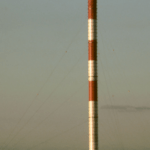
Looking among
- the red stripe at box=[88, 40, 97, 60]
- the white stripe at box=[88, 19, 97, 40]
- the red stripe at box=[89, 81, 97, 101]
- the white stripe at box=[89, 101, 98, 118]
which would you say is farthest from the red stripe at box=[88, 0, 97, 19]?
the white stripe at box=[89, 101, 98, 118]

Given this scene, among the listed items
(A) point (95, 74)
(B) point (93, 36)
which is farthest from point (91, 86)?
(B) point (93, 36)

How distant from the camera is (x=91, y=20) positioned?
5588cm

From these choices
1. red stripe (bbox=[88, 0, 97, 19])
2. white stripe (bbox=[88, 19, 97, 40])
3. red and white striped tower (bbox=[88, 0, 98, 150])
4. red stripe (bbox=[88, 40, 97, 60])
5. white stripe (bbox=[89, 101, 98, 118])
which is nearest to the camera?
red and white striped tower (bbox=[88, 0, 98, 150])

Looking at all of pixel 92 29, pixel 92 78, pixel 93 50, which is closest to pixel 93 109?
pixel 92 78

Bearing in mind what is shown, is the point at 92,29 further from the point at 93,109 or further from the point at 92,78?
the point at 93,109

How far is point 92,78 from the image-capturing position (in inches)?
2179

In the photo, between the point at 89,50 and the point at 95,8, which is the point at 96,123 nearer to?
the point at 89,50

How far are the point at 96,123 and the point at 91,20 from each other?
14.2 m

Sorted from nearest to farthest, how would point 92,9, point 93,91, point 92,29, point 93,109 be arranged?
point 93,109 < point 93,91 < point 92,29 < point 92,9

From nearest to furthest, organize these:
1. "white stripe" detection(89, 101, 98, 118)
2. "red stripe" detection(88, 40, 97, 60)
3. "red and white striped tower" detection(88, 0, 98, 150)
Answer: "red and white striped tower" detection(88, 0, 98, 150)
"white stripe" detection(89, 101, 98, 118)
"red stripe" detection(88, 40, 97, 60)

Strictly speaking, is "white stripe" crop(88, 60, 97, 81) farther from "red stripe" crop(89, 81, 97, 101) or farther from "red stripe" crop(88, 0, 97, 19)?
"red stripe" crop(88, 0, 97, 19)

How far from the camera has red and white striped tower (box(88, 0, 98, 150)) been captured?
54.6 m

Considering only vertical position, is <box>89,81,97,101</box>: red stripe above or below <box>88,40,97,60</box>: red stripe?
below

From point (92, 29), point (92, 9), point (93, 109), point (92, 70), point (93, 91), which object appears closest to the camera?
point (93, 109)
